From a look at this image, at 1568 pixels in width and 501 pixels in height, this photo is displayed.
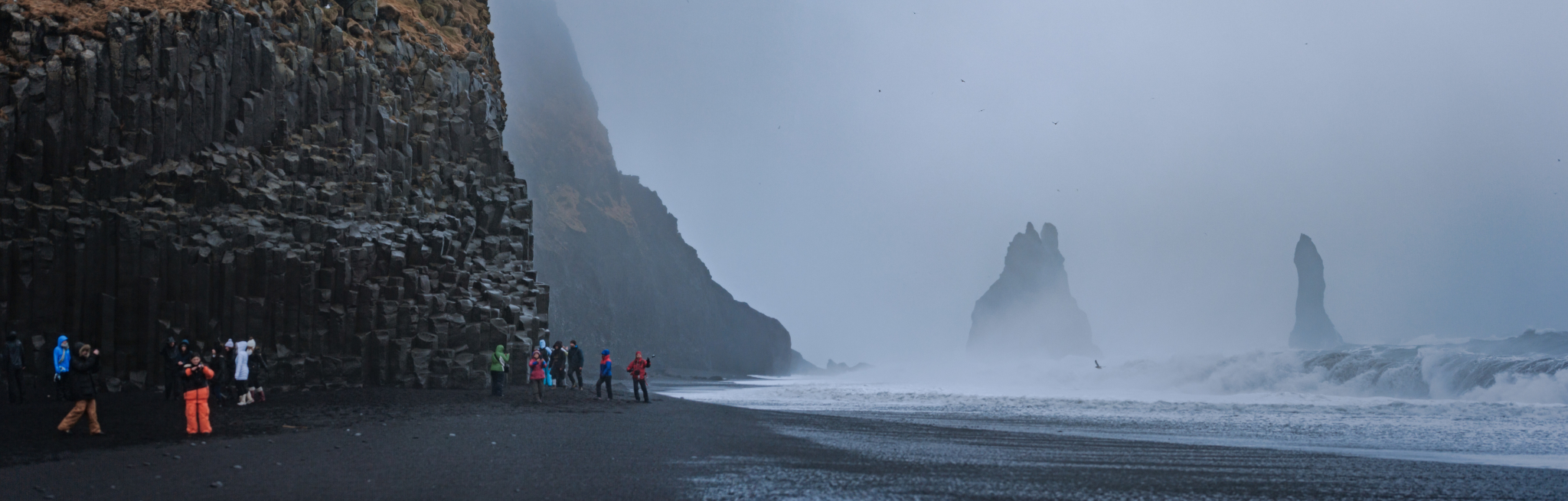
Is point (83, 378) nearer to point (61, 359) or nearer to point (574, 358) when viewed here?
point (61, 359)

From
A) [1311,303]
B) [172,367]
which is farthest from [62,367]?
[1311,303]

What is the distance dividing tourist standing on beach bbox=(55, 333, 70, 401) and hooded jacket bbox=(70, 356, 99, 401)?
596 cm

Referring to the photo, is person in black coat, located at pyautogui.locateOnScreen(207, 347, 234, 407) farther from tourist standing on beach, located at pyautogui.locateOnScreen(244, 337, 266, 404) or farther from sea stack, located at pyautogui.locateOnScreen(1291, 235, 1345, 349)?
sea stack, located at pyautogui.locateOnScreen(1291, 235, 1345, 349)

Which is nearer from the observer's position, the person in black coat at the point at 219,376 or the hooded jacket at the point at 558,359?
the person in black coat at the point at 219,376

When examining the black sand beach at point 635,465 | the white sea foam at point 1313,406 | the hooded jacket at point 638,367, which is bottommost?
the white sea foam at point 1313,406

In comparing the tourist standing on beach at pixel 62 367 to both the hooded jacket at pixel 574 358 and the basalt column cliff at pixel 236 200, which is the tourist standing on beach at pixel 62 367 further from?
the hooded jacket at pixel 574 358

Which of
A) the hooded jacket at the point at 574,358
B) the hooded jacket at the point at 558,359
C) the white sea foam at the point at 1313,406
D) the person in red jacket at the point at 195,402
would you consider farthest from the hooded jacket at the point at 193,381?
the white sea foam at the point at 1313,406

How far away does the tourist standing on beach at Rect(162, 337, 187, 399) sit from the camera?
72.4 feet

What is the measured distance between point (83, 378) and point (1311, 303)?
12552 centimetres

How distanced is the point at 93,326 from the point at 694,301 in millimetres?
85780

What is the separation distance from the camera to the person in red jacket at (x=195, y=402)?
49.1 ft

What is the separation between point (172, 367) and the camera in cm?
2228

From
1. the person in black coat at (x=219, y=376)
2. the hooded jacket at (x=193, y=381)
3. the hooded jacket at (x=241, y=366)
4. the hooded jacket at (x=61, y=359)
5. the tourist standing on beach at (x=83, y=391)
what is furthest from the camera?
the person in black coat at (x=219, y=376)

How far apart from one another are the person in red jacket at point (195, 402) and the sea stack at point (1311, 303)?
122 meters
